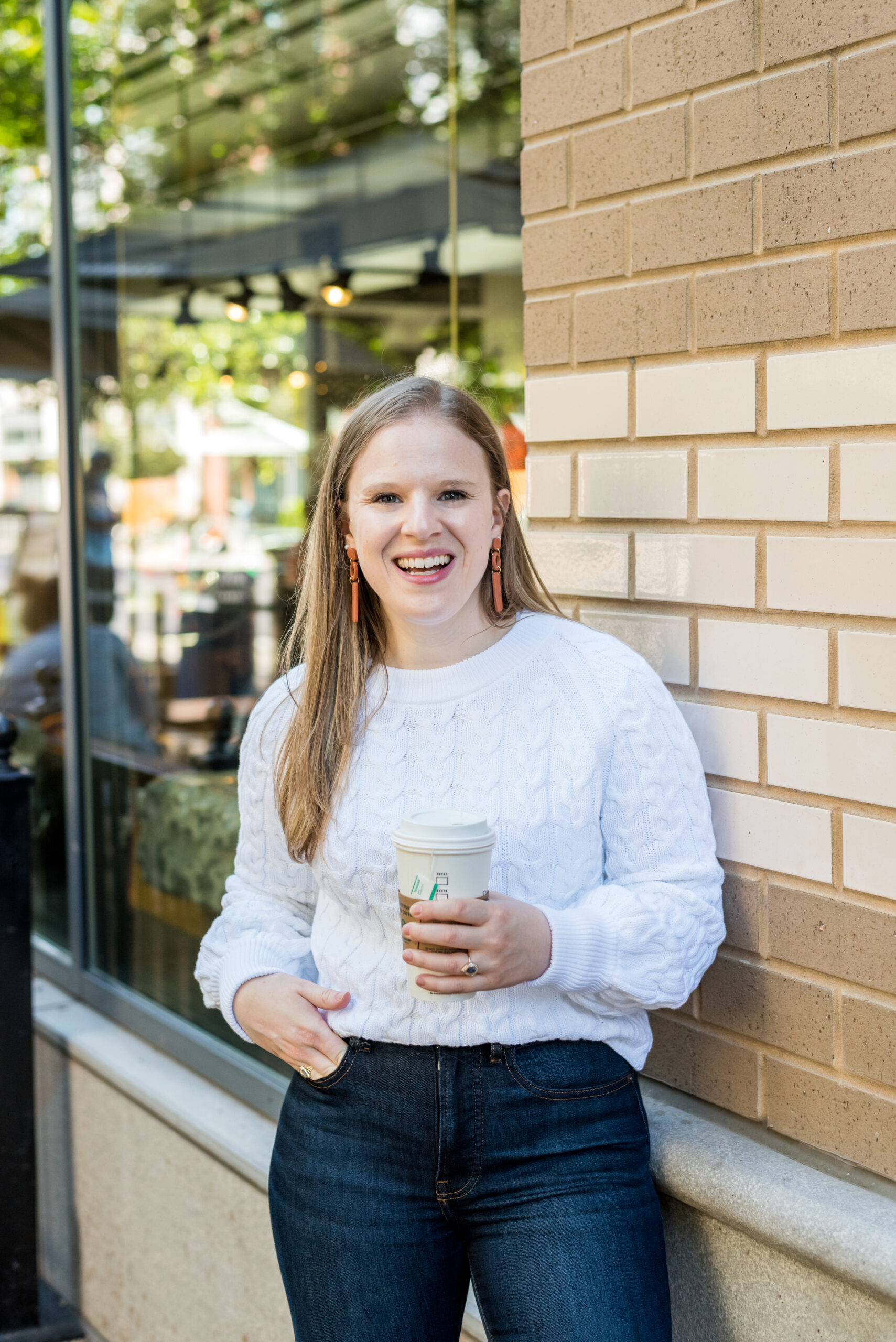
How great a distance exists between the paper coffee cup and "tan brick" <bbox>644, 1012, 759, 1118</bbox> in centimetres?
57

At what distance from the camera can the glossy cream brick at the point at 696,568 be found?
5.86 ft

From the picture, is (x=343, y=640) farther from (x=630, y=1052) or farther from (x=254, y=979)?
(x=630, y=1052)

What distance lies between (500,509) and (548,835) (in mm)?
484

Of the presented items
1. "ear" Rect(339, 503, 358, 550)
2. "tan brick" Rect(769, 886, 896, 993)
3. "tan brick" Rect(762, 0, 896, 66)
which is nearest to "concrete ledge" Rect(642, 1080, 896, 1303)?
"tan brick" Rect(769, 886, 896, 993)

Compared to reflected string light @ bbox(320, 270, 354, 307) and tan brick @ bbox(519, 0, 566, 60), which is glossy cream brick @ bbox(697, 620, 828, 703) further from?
reflected string light @ bbox(320, 270, 354, 307)

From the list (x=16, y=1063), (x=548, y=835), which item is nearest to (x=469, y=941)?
(x=548, y=835)

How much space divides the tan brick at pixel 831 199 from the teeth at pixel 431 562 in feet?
1.95

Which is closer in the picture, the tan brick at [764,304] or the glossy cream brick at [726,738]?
the tan brick at [764,304]

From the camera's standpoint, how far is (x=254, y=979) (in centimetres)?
185

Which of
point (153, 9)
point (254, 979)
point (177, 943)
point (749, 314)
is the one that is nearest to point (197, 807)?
point (177, 943)

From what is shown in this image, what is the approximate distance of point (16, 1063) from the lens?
3404mm

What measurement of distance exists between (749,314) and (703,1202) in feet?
3.93

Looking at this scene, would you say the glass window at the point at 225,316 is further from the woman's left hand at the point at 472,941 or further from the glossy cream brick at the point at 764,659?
the woman's left hand at the point at 472,941

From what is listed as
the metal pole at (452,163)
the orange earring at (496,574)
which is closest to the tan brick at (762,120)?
the orange earring at (496,574)
